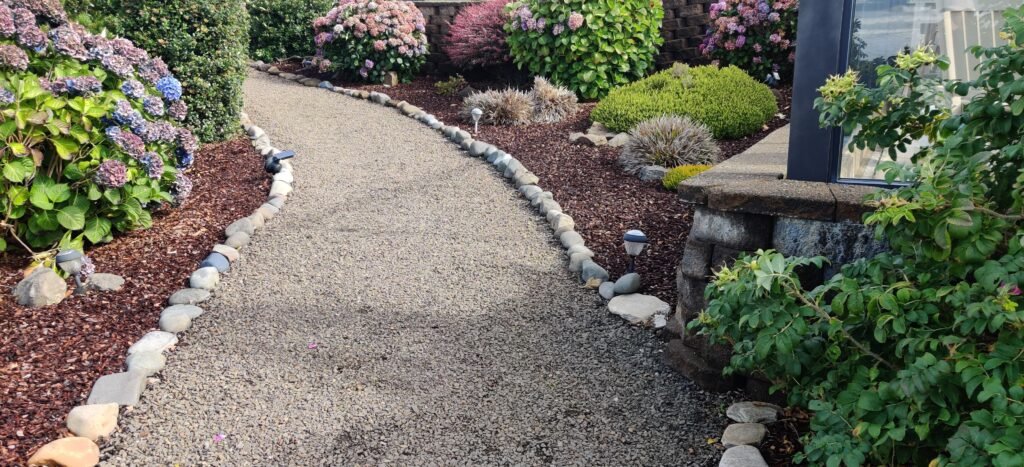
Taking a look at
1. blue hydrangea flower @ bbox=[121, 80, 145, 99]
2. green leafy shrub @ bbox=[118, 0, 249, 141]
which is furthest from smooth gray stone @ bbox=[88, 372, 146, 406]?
green leafy shrub @ bbox=[118, 0, 249, 141]

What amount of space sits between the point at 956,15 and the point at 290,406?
2.85 meters

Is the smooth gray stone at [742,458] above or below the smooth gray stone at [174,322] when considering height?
below

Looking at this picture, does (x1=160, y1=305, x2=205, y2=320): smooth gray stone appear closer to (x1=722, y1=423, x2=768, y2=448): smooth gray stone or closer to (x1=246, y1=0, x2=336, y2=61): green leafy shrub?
(x1=722, y1=423, x2=768, y2=448): smooth gray stone

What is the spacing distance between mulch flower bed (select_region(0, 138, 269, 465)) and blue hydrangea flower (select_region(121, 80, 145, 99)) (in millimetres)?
807

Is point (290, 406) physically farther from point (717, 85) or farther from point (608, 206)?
point (717, 85)

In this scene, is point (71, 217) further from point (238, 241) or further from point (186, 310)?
point (186, 310)

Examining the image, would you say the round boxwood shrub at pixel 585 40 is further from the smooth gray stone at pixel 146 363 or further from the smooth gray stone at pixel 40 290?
the smooth gray stone at pixel 146 363

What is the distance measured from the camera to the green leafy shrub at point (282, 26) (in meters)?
10.9

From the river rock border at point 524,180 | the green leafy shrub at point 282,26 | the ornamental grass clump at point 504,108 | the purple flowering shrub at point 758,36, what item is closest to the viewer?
the river rock border at point 524,180

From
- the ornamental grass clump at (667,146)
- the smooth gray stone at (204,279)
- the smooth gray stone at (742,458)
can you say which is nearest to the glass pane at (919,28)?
the smooth gray stone at (742,458)

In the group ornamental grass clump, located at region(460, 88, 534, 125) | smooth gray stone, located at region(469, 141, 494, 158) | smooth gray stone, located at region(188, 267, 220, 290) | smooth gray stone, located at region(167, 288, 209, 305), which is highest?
ornamental grass clump, located at region(460, 88, 534, 125)

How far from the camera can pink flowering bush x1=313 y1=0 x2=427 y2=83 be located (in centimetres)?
934

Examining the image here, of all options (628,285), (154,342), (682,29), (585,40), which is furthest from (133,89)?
(682,29)

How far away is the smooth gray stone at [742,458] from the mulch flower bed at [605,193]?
1268 millimetres
